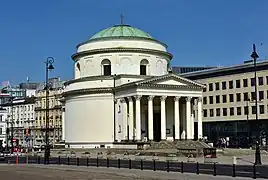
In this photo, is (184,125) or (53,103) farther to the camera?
(53,103)

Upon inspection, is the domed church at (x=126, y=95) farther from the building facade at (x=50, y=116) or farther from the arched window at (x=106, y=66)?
the building facade at (x=50, y=116)

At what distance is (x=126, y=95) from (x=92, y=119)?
9.21 m

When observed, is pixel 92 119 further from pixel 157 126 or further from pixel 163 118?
pixel 163 118

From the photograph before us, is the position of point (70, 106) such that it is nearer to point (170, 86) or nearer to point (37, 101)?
point (170, 86)

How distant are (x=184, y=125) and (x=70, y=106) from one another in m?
21.0

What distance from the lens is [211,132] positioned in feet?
A: 407

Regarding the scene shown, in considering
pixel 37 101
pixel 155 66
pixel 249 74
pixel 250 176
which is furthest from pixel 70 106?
pixel 250 176

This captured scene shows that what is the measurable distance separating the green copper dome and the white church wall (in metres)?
12.2

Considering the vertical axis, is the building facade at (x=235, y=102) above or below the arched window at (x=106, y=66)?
below

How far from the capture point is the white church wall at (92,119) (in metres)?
92.2

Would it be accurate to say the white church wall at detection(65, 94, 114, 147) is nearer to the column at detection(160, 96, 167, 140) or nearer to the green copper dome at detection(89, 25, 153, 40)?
the column at detection(160, 96, 167, 140)

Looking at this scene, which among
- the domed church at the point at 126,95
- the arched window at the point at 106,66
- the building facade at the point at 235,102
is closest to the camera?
the domed church at the point at 126,95

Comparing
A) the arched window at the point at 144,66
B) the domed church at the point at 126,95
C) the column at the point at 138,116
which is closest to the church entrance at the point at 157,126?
the domed church at the point at 126,95

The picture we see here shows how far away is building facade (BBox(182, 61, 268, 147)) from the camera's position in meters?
110
